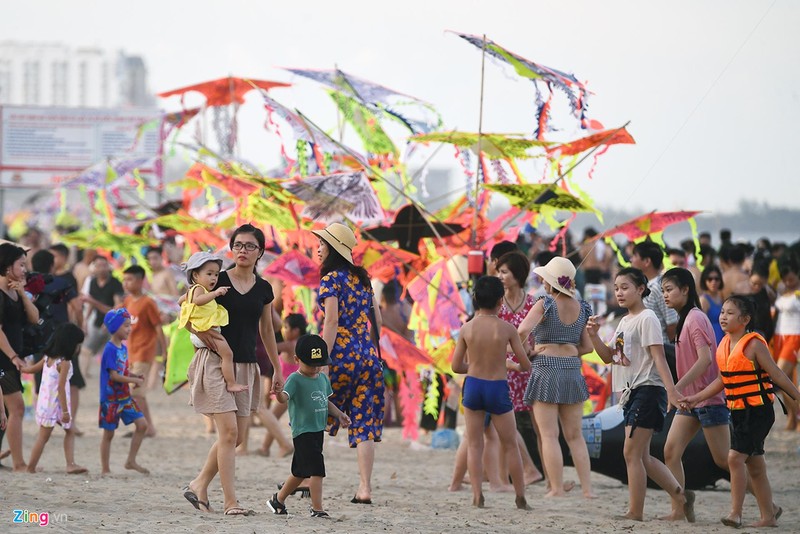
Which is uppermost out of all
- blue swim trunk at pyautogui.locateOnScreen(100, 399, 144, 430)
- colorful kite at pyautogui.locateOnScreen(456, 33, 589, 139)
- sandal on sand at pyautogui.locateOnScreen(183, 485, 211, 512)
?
colorful kite at pyautogui.locateOnScreen(456, 33, 589, 139)

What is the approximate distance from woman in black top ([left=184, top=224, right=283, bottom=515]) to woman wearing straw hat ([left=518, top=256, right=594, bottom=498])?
1.76m

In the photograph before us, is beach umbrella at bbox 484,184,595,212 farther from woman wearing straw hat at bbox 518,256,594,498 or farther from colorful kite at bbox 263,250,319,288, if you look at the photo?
colorful kite at bbox 263,250,319,288

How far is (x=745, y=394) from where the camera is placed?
6.57 m

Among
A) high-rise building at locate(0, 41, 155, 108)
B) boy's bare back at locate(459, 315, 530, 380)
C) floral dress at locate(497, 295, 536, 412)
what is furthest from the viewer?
high-rise building at locate(0, 41, 155, 108)

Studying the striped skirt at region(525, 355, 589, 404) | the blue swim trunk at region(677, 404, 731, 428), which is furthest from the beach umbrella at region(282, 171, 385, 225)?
the blue swim trunk at region(677, 404, 731, 428)

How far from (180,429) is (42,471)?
3.49 m

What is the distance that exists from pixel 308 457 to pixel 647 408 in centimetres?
181

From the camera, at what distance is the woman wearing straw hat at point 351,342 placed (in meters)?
7.17

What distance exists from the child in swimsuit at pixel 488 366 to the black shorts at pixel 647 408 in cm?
68

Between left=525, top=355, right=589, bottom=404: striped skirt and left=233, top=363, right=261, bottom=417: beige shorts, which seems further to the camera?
left=525, top=355, right=589, bottom=404: striped skirt

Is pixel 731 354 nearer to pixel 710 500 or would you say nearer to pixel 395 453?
pixel 710 500

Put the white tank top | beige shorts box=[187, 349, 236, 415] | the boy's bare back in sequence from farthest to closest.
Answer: the white tank top → the boy's bare back → beige shorts box=[187, 349, 236, 415]

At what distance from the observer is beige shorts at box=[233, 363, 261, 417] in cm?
649

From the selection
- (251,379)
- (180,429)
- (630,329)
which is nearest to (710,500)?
(630,329)
